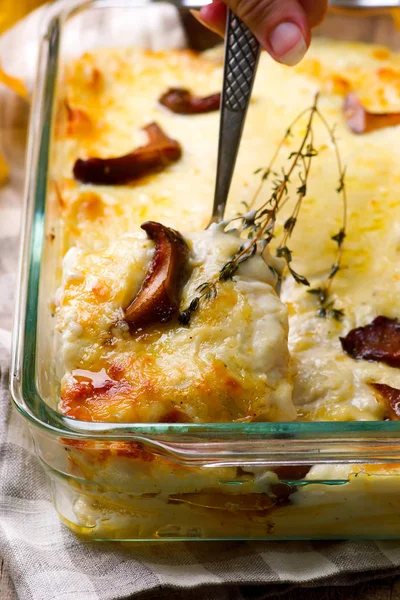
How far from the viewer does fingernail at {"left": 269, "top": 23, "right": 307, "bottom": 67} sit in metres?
2.25

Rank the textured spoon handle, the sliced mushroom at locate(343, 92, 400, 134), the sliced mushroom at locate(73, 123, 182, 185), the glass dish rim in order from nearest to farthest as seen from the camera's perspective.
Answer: the glass dish rim → the textured spoon handle → the sliced mushroom at locate(73, 123, 182, 185) → the sliced mushroom at locate(343, 92, 400, 134)

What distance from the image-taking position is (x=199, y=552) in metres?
2.08

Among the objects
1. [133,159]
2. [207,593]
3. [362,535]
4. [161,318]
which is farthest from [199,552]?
[133,159]

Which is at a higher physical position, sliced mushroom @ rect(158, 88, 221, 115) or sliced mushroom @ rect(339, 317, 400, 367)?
sliced mushroom @ rect(158, 88, 221, 115)

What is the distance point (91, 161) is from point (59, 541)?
3.94 ft

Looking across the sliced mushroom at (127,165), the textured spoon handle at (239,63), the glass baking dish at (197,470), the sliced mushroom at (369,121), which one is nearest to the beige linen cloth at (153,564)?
the glass baking dish at (197,470)

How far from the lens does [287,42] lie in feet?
7.39

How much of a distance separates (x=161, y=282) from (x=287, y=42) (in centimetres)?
78

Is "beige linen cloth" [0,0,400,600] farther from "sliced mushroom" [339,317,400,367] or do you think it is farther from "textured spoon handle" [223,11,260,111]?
"textured spoon handle" [223,11,260,111]

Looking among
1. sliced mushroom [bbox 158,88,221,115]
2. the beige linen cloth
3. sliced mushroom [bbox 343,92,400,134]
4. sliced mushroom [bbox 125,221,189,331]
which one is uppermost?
sliced mushroom [bbox 343,92,400,134]

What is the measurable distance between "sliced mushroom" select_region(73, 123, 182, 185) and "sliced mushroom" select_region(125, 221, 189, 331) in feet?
1.99

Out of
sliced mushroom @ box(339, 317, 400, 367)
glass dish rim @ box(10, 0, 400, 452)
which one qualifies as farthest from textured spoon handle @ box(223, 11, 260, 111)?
sliced mushroom @ box(339, 317, 400, 367)

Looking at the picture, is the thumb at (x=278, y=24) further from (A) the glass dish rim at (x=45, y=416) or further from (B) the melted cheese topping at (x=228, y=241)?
(A) the glass dish rim at (x=45, y=416)

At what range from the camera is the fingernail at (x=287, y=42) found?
225 centimetres
